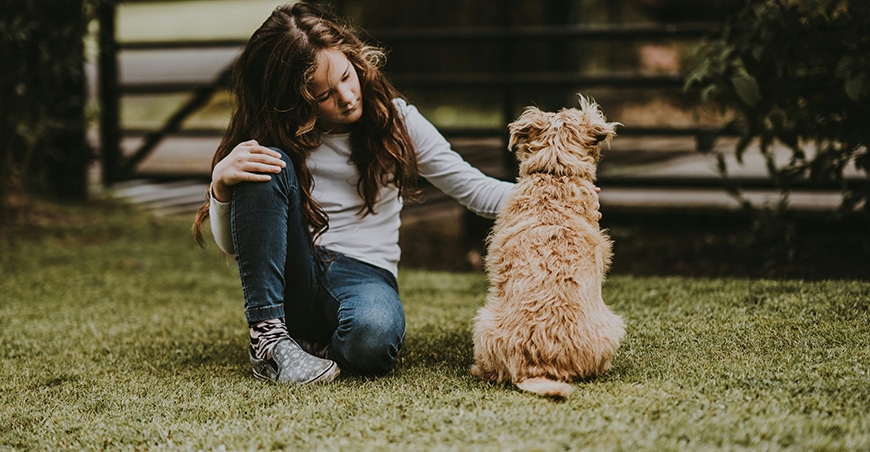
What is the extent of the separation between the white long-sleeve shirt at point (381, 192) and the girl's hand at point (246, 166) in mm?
302

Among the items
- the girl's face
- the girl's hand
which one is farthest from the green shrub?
the girl's hand

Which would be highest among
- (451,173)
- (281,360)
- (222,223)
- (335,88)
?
(335,88)

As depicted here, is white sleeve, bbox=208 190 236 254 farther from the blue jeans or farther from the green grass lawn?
the green grass lawn

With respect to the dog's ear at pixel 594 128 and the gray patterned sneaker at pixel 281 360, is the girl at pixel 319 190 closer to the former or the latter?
the gray patterned sneaker at pixel 281 360

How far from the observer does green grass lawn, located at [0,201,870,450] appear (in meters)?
2.01

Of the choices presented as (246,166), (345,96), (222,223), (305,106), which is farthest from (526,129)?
(222,223)

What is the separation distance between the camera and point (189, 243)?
5.70 metres

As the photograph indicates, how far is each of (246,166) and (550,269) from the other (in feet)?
3.24

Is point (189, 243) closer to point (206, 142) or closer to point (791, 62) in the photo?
point (791, 62)

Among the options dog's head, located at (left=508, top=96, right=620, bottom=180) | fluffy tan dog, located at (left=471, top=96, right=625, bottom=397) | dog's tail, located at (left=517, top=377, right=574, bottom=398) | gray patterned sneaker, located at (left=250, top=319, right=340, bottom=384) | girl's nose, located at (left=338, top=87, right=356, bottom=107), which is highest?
girl's nose, located at (left=338, top=87, right=356, bottom=107)

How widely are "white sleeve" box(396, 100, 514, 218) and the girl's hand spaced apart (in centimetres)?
61

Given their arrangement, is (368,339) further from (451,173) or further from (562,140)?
(562,140)

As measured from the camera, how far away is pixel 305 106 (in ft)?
9.12

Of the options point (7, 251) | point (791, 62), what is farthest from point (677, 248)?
point (7, 251)
